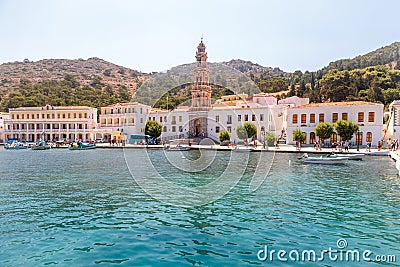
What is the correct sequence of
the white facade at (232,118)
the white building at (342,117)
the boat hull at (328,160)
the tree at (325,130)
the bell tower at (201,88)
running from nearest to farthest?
the boat hull at (328,160) < the tree at (325,130) < the white building at (342,117) < the white facade at (232,118) < the bell tower at (201,88)

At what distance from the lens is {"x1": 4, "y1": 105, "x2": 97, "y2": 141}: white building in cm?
6378

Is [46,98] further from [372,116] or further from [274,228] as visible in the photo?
[274,228]

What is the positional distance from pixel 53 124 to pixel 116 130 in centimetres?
1400

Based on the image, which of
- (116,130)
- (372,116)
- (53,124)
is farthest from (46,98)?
(372,116)

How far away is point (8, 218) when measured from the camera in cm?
1066

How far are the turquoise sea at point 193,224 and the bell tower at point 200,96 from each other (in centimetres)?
3633

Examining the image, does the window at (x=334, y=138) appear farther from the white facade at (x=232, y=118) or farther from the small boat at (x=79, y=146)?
the small boat at (x=79, y=146)

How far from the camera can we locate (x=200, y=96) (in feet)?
172

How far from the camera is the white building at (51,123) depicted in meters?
63.8

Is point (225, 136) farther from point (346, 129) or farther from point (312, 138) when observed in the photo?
point (346, 129)

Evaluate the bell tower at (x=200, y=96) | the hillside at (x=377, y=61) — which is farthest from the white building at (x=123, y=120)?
the hillside at (x=377, y=61)

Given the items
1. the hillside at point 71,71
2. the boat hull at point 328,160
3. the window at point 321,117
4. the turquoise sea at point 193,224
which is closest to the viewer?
the turquoise sea at point 193,224

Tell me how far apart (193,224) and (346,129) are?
32.0 m

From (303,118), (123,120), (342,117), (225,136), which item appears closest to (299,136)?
(303,118)
